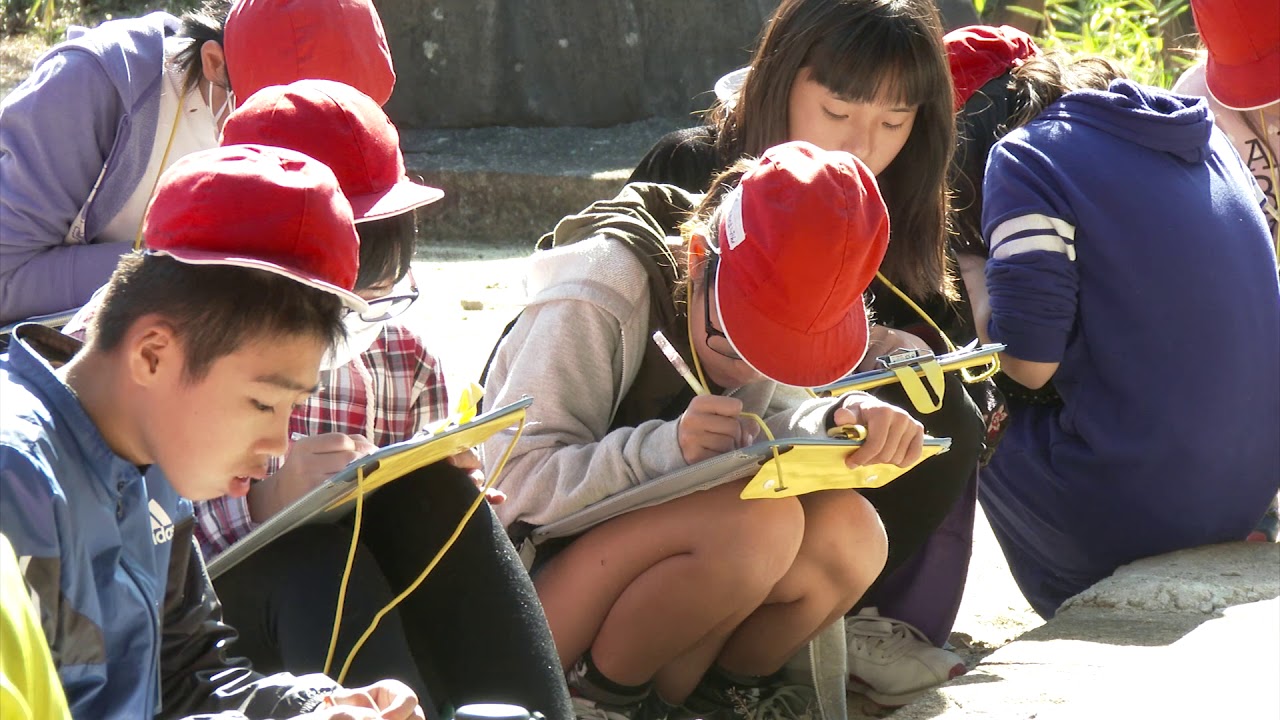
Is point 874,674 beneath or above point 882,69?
beneath

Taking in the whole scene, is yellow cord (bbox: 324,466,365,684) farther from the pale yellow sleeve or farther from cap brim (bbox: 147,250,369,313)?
the pale yellow sleeve

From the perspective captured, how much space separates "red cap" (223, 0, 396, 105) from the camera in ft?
8.06

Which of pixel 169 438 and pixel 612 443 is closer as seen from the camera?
pixel 169 438

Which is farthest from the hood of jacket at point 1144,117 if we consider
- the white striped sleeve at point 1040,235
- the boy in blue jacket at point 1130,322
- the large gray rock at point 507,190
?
the large gray rock at point 507,190

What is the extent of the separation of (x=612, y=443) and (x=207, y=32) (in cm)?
104

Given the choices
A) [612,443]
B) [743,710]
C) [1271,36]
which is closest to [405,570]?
[612,443]

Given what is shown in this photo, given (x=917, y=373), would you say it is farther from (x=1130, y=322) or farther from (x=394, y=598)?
(x=394, y=598)

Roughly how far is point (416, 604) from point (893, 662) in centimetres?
97

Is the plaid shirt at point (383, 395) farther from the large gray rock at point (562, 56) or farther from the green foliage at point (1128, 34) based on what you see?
the large gray rock at point (562, 56)

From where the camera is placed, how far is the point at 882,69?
2785 mm

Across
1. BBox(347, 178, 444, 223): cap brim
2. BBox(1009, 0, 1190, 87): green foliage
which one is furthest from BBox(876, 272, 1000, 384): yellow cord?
BBox(1009, 0, 1190, 87): green foliage

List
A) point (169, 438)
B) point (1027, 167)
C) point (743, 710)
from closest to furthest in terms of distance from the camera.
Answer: point (169, 438)
point (743, 710)
point (1027, 167)

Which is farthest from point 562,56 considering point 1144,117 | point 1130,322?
point 1130,322

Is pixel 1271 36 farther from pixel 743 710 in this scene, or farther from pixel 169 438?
pixel 169 438
